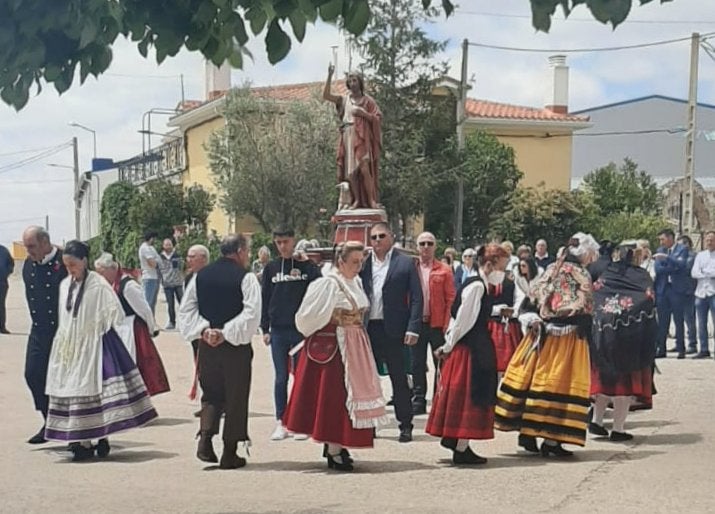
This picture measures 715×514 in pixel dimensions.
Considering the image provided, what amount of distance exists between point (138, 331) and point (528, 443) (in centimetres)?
387

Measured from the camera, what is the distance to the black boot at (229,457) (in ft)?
26.9

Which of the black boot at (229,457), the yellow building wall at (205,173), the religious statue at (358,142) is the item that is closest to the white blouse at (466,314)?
the black boot at (229,457)

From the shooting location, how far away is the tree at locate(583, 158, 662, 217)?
4172cm

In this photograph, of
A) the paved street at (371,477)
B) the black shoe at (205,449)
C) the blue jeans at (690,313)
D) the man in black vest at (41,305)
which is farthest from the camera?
the blue jeans at (690,313)

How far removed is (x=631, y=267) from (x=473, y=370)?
2.45 m

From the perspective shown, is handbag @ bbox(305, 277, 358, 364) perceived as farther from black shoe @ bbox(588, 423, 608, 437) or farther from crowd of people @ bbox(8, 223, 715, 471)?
black shoe @ bbox(588, 423, 608, 437)

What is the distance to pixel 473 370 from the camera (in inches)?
329

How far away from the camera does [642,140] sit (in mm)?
61562

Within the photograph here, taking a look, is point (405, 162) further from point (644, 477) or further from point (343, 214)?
point (644, 477)

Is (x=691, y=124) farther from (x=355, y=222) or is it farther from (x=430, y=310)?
(x=430, y=310)

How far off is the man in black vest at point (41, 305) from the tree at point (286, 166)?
2396 cm

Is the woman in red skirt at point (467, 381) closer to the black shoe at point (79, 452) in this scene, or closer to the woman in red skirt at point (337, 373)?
the woman in red skirt at point (337, 373)

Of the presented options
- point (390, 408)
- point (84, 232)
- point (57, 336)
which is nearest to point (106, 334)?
point (57, 336)

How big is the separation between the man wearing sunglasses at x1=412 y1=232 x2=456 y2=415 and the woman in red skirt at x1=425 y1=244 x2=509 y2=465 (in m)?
2.23
